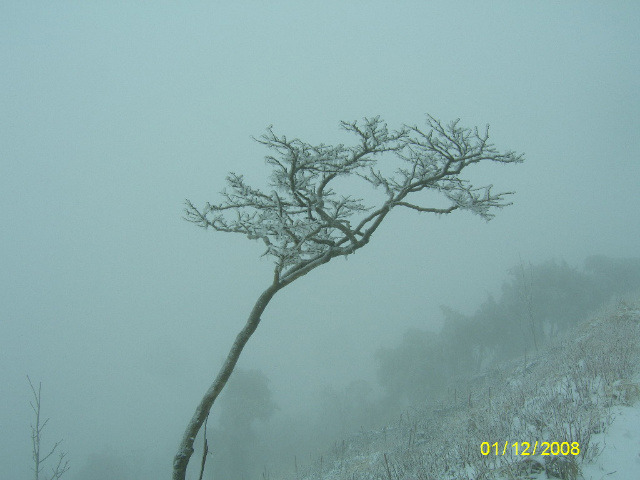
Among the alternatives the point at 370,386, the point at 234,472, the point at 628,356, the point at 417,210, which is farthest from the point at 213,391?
the point at 370,386

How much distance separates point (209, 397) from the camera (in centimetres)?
623

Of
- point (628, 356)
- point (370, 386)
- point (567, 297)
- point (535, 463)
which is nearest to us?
point (535, 463)

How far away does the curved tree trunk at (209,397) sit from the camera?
19.4 feet

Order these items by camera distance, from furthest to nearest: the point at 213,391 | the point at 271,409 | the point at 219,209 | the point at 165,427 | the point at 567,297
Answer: the point at 165,427
the point at 567,297
the point at 271,409
the point at 219,209
the point at 213,391

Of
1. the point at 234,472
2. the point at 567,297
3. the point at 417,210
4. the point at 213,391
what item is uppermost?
the point at 417,210

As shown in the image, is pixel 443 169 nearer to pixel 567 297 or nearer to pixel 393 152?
pixel 393 152

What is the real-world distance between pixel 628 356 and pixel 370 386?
57.7 m

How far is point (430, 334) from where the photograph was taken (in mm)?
57250
